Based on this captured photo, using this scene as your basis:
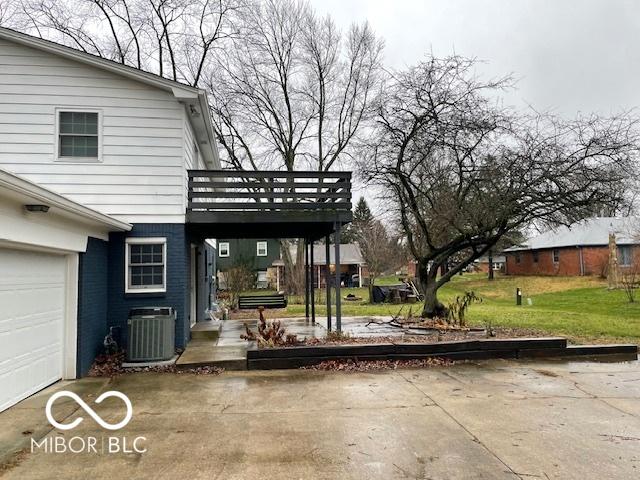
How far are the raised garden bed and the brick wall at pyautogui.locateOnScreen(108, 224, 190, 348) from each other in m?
1.97

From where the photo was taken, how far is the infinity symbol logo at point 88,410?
5246mm

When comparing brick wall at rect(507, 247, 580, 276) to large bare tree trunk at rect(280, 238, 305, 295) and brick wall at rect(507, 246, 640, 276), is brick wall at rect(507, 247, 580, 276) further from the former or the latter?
large bare tree trunk at rect(280, 238, 305, 295)

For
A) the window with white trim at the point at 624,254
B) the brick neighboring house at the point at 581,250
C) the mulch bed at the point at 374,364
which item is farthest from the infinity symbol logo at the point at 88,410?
the window with white trim at the point at 624,254

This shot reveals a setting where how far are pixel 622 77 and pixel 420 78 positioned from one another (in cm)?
716

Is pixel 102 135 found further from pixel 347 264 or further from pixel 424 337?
pixel 347 264

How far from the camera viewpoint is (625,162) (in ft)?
36.0

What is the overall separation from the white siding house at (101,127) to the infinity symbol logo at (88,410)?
3794 millimetres

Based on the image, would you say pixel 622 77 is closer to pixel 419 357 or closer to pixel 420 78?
pixel 420 78

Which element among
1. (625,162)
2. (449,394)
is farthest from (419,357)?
(625,162)

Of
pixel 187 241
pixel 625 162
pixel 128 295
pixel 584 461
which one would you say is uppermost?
pixel 625 162

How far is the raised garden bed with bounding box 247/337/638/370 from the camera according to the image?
8.44 meters

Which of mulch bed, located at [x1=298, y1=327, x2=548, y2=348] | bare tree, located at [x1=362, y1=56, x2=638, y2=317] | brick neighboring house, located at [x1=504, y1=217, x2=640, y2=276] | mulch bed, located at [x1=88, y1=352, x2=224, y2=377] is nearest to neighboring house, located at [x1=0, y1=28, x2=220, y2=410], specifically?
mulch bed, located at [x1=88, y1=352, x2=224, y2=377]

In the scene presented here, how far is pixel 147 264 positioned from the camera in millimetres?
9383

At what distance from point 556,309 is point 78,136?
1876 cm
